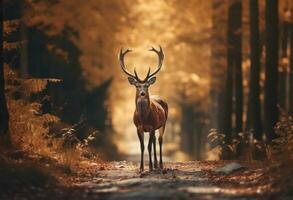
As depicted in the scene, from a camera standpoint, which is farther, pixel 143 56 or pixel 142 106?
pixel 143 56

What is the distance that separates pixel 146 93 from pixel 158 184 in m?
3.57

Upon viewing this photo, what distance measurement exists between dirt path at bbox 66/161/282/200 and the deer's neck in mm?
1372

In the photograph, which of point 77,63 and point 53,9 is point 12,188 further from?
point 77,63

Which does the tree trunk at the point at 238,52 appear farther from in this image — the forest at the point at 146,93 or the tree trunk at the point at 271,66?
the tree trunk at the point at 271,66

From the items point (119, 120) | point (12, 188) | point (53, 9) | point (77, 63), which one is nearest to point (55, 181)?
point (12, 188)

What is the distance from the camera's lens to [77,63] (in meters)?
37.6

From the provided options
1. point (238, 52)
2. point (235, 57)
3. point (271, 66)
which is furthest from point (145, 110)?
point (235, 57)

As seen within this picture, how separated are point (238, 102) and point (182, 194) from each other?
13794 millimetres

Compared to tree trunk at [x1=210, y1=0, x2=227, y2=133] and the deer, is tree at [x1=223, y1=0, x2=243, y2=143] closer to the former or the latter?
tree trunk at [x1=210, y1=0, x2=227, y2=133]

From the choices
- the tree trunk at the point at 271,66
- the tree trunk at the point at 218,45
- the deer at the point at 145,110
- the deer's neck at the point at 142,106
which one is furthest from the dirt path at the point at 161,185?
the tree trunk at the point at 218,45

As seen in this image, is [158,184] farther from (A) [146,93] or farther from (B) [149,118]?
(B) [149,118]

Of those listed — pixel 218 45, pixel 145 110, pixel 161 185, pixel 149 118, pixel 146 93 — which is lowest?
pixel 161 185

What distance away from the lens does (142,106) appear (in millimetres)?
17969

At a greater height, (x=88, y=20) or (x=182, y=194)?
(x=88, y=20)
